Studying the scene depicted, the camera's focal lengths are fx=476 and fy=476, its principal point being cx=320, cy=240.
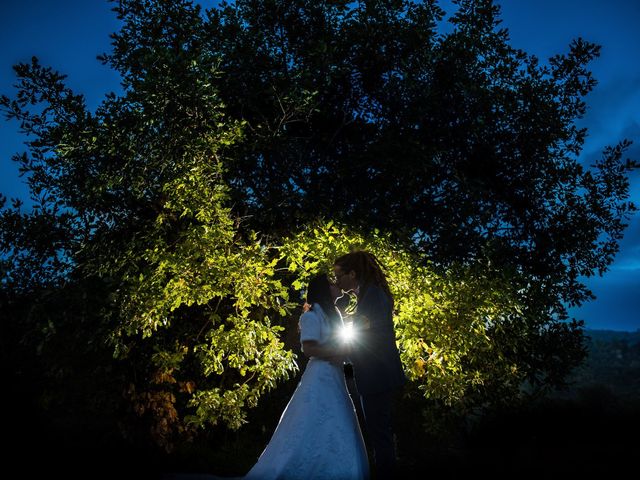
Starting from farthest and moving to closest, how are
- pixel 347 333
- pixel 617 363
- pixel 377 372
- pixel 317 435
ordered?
pixel 617 363
pixel 347 333
pixel 377 372
pixel 317 435

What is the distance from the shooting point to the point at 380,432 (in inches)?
227

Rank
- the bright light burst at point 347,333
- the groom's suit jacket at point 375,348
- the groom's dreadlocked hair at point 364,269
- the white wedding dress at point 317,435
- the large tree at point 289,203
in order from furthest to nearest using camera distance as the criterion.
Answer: the large tree at point 289,203 → the groom's dreadlocked hair at point 364,269 → the bright light burst at point 347,333 → the groom's suit jacket at point 375,348 → the white wedding dress at point 317,435

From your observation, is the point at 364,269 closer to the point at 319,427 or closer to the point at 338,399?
the point at 338,399

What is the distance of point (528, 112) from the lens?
12289 mm

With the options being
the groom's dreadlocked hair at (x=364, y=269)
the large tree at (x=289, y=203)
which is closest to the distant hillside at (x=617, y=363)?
the large tree at (x=289, y=203)

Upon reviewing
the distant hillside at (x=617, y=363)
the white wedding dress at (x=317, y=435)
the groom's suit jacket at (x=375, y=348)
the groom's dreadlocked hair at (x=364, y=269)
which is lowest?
the white wedding dress at (x=317, y=435)

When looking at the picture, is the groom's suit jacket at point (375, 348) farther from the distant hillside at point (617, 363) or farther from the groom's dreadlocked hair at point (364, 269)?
the distant hillside at point (617, 363)

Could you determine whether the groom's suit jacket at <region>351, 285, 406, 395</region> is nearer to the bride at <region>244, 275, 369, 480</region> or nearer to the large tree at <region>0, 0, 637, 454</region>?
the bride at <region>244, 275, 369, 480</region>

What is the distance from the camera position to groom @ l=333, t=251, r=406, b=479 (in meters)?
5.75

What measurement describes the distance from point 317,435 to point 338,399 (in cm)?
51

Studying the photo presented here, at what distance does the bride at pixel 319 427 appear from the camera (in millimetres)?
5539

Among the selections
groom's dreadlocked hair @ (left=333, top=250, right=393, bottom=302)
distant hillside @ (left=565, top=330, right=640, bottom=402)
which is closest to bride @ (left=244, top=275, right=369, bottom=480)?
groom's dreadlocked hair @ (left=333, top=250, right=393, bottom=302)

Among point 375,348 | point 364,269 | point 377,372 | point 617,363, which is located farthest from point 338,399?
point 617,363

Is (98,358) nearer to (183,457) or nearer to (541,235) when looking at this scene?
(183,457)
